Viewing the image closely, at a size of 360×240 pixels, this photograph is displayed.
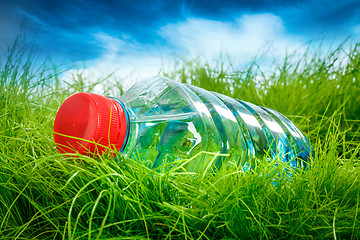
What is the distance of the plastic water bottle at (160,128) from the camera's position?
2.71ft

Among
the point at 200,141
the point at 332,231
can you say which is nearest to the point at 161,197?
the point at 200,141

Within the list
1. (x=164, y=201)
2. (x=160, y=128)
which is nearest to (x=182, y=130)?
(x=160, y=128)

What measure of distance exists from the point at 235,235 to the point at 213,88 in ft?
5.60

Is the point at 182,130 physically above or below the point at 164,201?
above

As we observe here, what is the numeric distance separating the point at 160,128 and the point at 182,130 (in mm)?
77

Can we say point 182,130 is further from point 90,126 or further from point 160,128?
point 90,126

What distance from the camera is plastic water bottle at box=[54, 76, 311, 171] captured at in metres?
0.83

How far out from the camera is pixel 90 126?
0.81 metres

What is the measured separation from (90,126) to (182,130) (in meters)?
0.30

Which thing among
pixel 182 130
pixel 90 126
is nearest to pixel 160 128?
pixel 182 130

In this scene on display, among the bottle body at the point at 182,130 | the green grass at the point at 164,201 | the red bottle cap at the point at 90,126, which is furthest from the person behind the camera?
the bottle body at the point at 182,130

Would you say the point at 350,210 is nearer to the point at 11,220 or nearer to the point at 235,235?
the point at 235,235

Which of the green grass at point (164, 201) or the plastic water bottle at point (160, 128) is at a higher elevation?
the plastic water bottle at point (160, 128)

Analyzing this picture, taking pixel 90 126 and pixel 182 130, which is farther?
pixel 182 130
